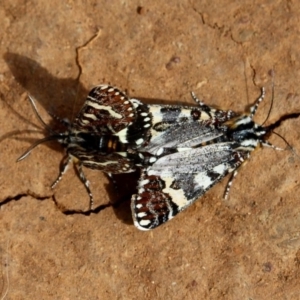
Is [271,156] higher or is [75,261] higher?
Answer: [271,156]

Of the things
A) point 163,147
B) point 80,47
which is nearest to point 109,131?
point 163,147

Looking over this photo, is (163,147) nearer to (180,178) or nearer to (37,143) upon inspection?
(180,178)

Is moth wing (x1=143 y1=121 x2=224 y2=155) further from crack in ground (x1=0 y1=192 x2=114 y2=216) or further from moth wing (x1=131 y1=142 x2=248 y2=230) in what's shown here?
crack in ground (x1=0 y1=192 x2=114 y2=216)

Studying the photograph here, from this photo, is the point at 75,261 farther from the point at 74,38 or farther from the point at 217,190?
the point at 74,38

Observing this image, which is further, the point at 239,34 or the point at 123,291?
the point at 239,34

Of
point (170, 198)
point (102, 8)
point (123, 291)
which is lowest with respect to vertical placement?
point (123, 291)

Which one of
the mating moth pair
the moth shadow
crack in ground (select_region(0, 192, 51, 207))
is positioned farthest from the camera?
the moth shadow

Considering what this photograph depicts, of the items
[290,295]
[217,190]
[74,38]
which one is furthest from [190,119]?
[290,295]

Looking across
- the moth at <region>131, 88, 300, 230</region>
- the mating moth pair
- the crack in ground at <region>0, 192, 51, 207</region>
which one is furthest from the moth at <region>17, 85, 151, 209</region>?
the crack in ground at <region>0, 192, 51, 207</region>
